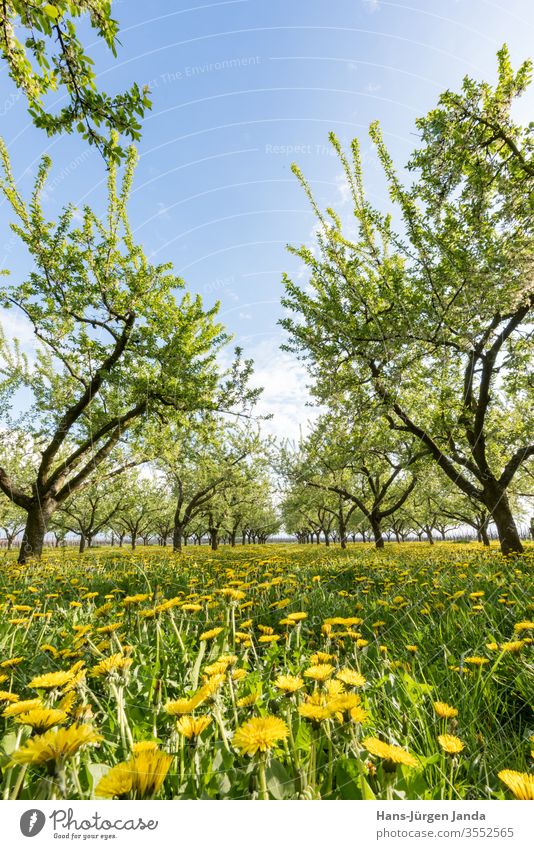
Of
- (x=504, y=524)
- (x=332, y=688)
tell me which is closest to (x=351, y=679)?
(x=332, y=688)

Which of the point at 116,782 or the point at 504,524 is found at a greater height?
the point at 504,524

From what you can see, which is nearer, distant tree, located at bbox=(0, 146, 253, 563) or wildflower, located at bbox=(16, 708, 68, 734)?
wildflower, located at bbox=(16, 708, 68, 734)

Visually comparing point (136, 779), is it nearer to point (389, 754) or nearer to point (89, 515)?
point (389, 754)

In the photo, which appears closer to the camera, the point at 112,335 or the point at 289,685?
the point at 289,685

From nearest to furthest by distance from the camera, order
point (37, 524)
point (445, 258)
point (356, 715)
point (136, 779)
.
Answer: point (136, 779) → point (356, 715) → point (445, 258) → point (37, 524)

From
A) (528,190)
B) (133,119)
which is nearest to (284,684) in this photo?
(133,119)

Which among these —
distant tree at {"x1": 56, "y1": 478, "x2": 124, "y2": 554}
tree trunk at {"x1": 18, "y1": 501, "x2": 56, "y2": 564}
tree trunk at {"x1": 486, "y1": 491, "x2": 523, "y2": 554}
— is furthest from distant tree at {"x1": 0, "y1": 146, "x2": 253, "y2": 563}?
distant tree at {"x1": 56, "y1": 478, "x2": 124, "y2": 554}

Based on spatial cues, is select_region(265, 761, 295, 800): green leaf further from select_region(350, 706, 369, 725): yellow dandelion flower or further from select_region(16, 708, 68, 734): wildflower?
select_region(16, 708, 68, 734): wildflower

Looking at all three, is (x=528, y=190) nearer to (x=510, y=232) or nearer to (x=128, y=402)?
(x=510, y=232)

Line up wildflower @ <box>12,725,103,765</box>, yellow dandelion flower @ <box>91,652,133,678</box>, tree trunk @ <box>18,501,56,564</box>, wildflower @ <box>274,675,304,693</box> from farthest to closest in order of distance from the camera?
→ tree trunk @ <box>18,501,56,564</box>, yellow dandelion flower @ <box>91,652,133,678</box>, wildflower @ <box>274,675,304,693</box>, wildflower @ <box>12,725,103,765</box>

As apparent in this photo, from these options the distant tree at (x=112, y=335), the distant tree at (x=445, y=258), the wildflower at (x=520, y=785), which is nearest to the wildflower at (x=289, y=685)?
the wildflower at (x=520, y=785)

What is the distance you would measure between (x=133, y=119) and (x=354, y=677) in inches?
175

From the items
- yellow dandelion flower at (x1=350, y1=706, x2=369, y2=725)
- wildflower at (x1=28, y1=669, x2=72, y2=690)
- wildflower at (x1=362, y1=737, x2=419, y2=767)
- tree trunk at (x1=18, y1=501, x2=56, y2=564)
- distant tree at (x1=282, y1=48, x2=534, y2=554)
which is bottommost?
wildflower at (x1=362, y1=737, x2=419, y2=767)

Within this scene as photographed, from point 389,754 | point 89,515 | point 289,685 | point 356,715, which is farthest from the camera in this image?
point 89,515
